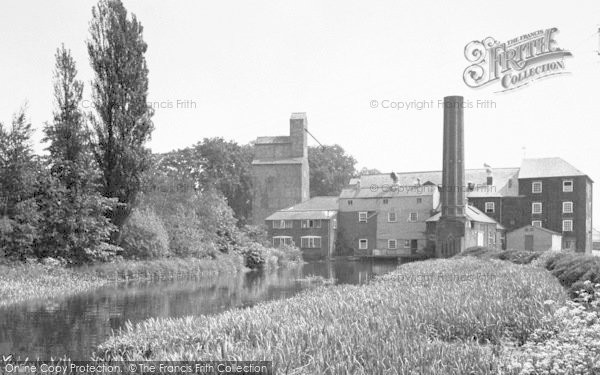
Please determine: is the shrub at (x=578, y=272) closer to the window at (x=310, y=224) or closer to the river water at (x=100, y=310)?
the river water at (x=100, y=310)

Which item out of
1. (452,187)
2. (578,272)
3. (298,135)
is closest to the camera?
(578,272)

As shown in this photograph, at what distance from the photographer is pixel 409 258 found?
60906 mm

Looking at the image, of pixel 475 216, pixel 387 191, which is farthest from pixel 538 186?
pixel 387 191

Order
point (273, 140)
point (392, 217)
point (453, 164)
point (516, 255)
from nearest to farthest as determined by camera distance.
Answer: point (516, 255) < point (453, 164) < point (392, 217) < point (273, 140)

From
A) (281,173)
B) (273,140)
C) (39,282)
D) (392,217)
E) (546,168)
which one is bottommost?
(392,217)

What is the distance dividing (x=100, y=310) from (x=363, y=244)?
5206cm

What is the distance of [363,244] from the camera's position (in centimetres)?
6606

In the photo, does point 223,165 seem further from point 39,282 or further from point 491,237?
point 39,282

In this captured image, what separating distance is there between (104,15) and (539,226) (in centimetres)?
4944

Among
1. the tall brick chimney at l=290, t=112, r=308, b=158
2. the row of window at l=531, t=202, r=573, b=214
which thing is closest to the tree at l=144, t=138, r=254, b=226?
the tall brick chimney at l=290, t=112, r=308, b=158

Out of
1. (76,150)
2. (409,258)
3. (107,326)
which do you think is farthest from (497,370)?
(409,258)

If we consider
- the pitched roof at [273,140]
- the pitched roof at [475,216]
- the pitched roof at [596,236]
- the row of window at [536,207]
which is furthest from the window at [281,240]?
the pitched roof at [596,236]

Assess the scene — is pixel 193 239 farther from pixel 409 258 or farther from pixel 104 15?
pixel 409 258

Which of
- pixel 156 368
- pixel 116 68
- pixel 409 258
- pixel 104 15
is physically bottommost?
pixel 409 258
